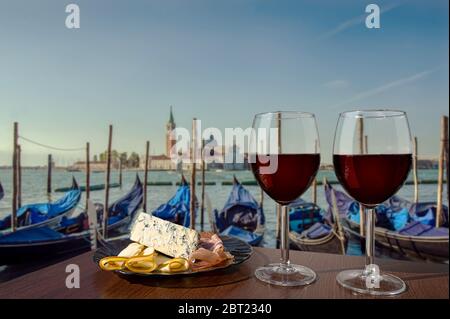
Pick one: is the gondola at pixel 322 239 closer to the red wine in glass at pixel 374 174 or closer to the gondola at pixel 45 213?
the gondola at pixel 45 213

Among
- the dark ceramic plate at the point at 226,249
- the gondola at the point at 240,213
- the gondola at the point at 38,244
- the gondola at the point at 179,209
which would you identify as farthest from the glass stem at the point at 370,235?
the gondola at the point at 240,213

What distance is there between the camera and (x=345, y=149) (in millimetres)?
379

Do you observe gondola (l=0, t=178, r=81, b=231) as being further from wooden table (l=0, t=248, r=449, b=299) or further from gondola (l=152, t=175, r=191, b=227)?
wooden table (l=0, t=248, r=449, b=299)

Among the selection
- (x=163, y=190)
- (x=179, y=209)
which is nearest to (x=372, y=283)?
(x=179, y=209)

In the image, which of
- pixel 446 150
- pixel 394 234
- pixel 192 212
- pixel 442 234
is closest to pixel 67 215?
pixel 192 212

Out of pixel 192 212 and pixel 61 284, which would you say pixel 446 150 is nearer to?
pixel 192 212

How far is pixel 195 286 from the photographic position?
0.36 meters

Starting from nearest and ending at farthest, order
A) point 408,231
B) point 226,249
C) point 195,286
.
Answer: point 195,286 < point 226,249 < point 408,231

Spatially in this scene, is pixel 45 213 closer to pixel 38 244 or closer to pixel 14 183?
pixel 14 183

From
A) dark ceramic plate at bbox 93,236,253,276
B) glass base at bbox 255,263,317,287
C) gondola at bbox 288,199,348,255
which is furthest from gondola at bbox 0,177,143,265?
glass base at bbox 255,263,317,287

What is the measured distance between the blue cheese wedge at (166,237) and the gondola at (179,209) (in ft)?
18.4

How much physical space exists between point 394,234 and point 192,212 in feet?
9.39

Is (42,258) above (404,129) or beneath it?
beneath

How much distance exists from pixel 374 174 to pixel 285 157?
85 mm
